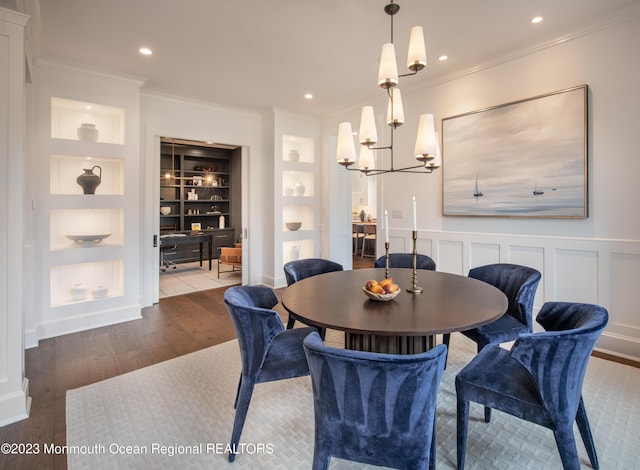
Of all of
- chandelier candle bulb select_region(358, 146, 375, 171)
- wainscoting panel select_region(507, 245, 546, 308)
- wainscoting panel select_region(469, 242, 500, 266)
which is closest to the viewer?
chandelier candle bulb select_region(358, 146, 375, 171)

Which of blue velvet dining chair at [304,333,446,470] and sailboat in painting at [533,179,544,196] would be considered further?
sailboat in painting at [533,179,544,196]

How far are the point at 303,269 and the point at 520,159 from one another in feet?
8.07

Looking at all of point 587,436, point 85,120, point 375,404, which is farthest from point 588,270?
point 85,120

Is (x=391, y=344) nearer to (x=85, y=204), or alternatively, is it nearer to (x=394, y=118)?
(x=394, y=118)

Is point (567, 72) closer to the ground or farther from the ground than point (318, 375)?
farther from the ground

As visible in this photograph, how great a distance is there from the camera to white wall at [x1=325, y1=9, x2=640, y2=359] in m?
2.74

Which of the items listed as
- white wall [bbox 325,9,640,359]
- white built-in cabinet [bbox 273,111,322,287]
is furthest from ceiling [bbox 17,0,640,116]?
white built-in cabinet [bbox 273,111,322,287]

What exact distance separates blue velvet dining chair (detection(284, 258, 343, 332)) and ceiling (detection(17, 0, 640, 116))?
206 cm

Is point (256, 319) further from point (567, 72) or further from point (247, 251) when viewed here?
point (247, 251)

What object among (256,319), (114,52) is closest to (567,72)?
(256,319)

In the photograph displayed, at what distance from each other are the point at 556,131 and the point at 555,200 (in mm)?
643

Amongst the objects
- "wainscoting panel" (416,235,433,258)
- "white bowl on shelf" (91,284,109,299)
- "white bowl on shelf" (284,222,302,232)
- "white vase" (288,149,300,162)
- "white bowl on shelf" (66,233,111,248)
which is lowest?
"white bowl on shelf" (91,284,109,299)

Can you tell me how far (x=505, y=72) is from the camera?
3432 mm

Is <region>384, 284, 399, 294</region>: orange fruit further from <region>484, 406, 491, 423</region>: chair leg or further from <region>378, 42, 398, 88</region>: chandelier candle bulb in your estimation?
<region>378, 42, 398, 88</region>: chandelier candle bulb
